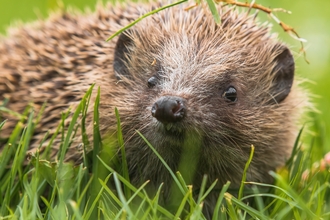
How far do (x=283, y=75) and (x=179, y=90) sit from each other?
117cm

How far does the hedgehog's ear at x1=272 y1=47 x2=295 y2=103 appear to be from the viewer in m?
5.40

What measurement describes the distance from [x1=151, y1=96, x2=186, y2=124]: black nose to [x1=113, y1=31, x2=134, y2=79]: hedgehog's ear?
97 centimetres

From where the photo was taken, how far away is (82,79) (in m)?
5.57

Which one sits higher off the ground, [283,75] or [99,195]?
[283,75]

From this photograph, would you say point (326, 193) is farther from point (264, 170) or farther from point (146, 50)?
point (146, 50)

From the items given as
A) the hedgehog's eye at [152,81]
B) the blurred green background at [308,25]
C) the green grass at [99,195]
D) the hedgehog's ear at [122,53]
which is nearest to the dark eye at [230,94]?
the hedgehog's eye at [152,81]

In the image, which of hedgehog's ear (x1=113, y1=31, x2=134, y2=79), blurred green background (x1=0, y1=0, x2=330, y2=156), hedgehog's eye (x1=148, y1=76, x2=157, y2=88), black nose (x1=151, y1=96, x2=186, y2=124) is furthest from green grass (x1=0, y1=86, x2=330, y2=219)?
blurred green background (x1=0, y1=0, x2=330, y2=156)

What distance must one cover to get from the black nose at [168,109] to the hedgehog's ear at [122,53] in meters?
0.97

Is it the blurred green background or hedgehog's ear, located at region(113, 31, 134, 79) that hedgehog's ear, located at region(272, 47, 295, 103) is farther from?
the blurred green background

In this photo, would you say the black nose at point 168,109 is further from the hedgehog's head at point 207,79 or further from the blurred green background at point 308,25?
the blurred green background at point 308,25

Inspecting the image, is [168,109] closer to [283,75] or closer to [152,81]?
[152,81]

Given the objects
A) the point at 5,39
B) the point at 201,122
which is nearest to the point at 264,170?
the point at 201,122

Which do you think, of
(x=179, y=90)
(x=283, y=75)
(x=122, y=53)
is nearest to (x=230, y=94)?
(x=179, y=90)

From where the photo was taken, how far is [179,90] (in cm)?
465
